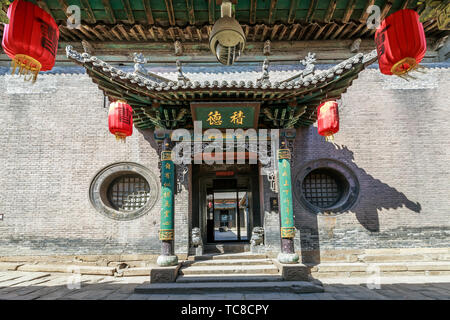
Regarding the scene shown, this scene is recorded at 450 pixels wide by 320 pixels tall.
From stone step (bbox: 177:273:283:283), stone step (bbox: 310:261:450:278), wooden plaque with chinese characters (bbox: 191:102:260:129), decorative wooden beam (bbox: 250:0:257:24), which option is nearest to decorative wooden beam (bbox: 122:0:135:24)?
decorative wooden beam (bbox: 250:0:257:24)

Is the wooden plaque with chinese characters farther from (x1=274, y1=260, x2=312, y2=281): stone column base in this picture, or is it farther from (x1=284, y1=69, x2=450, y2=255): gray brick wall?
(x1=274, y1=260, x2=312, y2=281): stone column base

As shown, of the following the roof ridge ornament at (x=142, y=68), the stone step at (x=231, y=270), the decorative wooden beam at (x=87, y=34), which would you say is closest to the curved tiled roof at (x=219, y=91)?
the roof ridge ornament at (x=142, y=68)

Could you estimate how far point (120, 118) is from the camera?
245 inches

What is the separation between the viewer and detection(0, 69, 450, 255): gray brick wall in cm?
761

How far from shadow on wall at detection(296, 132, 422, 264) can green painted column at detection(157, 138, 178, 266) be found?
146 inches

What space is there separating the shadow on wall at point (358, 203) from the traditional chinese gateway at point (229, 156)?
31 millimetres

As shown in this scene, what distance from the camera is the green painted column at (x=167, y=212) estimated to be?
6000mm

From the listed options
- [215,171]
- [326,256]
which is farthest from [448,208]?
[215,171]

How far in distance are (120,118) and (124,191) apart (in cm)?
301

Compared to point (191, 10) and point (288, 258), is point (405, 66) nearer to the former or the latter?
point (191, 10)

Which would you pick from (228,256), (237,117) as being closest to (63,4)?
(237,117)

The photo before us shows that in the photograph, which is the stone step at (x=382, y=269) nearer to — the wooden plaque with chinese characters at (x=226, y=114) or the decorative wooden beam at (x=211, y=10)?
the wooden plaque with chinese characters at (x=226, y=114)
